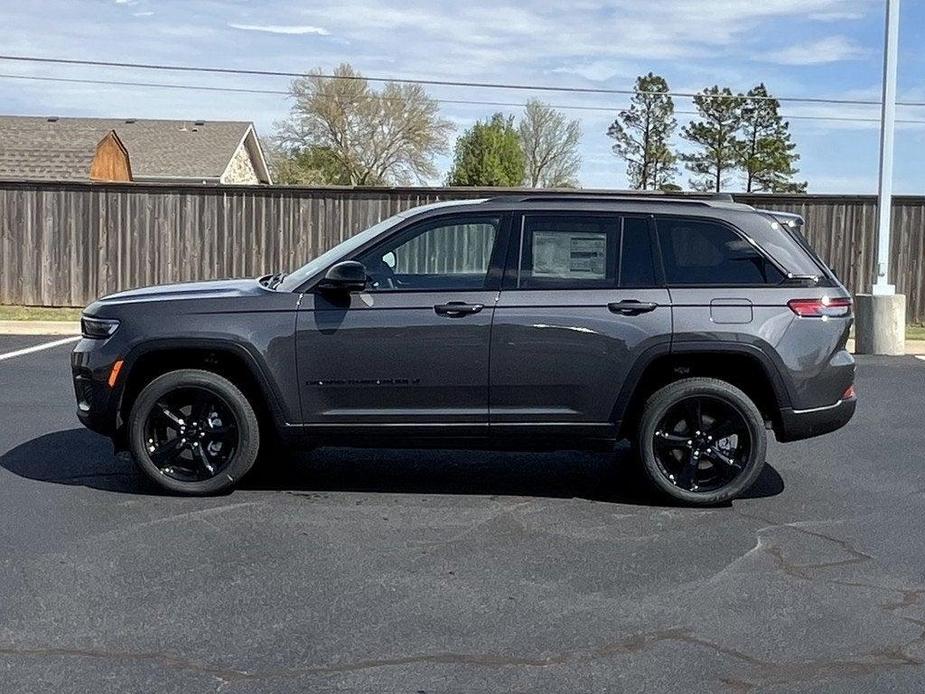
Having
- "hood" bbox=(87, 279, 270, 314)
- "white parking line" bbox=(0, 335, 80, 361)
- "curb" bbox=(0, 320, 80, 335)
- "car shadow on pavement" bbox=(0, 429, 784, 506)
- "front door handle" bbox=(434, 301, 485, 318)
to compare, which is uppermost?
"hood" bbox=(87, 279, 270, 314)

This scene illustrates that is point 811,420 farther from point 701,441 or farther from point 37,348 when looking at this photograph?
point 37,348

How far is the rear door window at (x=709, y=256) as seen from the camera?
6605mm

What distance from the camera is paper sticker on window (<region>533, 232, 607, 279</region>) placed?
21.7 feet

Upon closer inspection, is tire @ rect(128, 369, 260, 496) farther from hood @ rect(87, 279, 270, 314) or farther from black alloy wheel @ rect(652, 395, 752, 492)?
black alloy wheel @ rect(652, 395, 752, 492)

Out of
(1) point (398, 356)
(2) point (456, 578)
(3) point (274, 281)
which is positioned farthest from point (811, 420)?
(3) point (274, 281)

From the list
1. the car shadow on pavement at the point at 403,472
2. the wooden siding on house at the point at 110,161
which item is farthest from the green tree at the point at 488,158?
the car shadow on pavement at the point at 403,472

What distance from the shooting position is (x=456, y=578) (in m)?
5.26

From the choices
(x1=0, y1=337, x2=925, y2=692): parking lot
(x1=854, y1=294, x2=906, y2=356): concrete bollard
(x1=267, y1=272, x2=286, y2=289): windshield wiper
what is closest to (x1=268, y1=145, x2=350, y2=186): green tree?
(x1=854, y1=294, x2=906, y2=356): concrete bollard

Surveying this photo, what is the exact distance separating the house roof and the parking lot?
23.6m

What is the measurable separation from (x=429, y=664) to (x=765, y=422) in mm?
3370

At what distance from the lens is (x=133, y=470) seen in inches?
289

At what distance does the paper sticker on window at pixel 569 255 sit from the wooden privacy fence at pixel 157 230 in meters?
12.0

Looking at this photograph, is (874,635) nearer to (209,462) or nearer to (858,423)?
(209,462)

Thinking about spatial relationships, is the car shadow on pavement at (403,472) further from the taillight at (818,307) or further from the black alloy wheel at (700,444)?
the taillight at (818,307)
